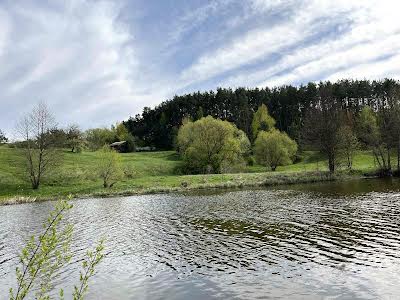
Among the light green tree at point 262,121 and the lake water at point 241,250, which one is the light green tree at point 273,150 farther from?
the lake water at point 241,250

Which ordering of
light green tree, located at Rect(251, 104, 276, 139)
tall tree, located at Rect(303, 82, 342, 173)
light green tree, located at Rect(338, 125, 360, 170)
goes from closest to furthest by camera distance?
light green tree, located at Rect(338, 125, 360, 170) < tall tree, located at Rect(303, 82, 342, 173) < light green tree, located at Rect(251, 104, 276, 139)

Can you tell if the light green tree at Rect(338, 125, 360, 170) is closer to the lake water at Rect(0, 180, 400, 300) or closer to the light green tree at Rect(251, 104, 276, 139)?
the lake water at Rect(0, 180, 400, 300)

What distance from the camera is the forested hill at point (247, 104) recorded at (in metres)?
122

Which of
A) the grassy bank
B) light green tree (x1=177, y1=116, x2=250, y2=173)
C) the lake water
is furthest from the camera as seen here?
light green tree (x1=177, y1=116, x2=250, y2=173)

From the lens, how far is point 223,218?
1179 inches

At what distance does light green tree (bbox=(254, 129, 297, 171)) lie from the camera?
3398 inches

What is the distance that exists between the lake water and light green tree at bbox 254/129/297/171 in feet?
164

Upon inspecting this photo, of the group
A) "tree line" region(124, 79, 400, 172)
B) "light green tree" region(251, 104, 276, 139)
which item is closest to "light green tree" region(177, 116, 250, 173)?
"tree line" region(124, 79, 400, 172)

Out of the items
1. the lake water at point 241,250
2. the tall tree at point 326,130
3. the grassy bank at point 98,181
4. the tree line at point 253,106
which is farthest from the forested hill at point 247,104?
the lake water at point 241,250

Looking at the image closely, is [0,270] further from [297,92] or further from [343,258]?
[297,92]

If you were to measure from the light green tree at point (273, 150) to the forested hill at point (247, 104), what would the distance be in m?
25.0

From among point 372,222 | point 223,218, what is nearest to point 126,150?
point 223,218

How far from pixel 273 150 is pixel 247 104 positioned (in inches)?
1800

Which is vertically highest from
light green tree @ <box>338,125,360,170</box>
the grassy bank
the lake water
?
light green tree @ <box>338,125,360,170</box>
